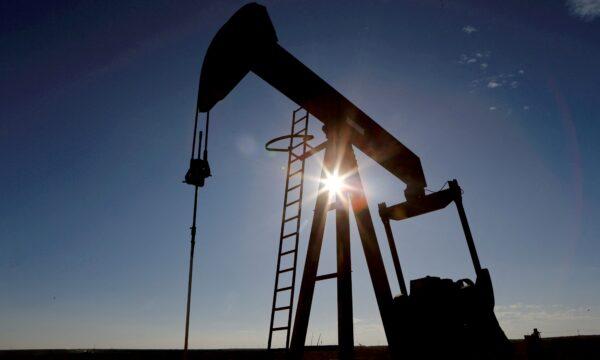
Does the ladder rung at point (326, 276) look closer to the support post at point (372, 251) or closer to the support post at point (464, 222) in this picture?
the support post at point (372, 251)

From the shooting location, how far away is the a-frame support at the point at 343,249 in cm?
398

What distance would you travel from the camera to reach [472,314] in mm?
3922

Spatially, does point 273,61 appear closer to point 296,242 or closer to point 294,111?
point 294,111

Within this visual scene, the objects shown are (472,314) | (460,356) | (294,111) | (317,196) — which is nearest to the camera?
(460,356)

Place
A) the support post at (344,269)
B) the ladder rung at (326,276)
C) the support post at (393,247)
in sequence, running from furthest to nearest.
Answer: the support post at (393,247) → the ladder rung at (326,276) → the support post at (344,269)

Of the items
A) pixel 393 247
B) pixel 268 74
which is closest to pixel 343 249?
pixel 393 247

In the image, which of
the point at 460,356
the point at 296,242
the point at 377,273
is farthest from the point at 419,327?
the point at 296,242

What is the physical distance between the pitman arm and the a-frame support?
41 centimetres

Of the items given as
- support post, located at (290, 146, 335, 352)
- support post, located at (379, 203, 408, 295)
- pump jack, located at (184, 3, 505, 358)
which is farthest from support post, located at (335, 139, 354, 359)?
support post, located at (379, 203, 408, 295)

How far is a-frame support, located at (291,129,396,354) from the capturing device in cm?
398

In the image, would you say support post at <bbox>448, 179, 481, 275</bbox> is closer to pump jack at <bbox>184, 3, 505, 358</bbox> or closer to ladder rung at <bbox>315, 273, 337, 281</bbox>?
pump jack at <bbox>184, 3, 505, 358</bbox>

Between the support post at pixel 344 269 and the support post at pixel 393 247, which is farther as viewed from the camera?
the support post at pixel 393 247

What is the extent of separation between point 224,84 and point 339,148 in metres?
1.69

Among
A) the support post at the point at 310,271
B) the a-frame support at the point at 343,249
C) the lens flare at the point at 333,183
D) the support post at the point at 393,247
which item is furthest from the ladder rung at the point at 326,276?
the support post at the point at 393,247
